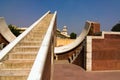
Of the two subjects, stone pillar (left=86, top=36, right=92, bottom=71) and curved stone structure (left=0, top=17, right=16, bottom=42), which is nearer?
stone pillar (left=86, top=36, right=92, bottom=71)

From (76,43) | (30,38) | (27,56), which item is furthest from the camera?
(76,43)

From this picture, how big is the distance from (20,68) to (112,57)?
7.12m

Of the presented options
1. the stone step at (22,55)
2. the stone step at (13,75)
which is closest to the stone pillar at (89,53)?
the stone step at (22,55)

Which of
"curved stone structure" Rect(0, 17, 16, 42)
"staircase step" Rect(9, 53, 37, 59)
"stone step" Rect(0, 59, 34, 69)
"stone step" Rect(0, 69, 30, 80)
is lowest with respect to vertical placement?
"stone step" Rect(0, 69, 30, 80)

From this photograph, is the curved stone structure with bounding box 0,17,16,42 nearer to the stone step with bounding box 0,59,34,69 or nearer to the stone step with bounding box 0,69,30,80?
the stone step with bounding box 0,59,34,69

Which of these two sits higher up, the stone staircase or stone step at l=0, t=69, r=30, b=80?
the stone staircase

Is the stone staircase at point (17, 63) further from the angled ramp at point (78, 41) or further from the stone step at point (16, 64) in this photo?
the angled ramp at point (78, 41)

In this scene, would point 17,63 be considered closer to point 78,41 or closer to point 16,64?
point 16,64

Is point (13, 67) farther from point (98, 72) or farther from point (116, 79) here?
point (98, 72)

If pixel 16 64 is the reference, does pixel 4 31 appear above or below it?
above

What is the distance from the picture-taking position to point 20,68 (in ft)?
15.0

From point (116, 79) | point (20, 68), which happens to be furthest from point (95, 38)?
point (20, 68)

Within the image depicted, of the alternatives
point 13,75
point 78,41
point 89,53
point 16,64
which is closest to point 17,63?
point 16,64

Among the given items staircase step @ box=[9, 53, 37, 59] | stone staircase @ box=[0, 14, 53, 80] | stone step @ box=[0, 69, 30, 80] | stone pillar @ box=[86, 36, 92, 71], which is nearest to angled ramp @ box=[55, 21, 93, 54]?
stone pillar @ box=[86, 36, 92, 71]
